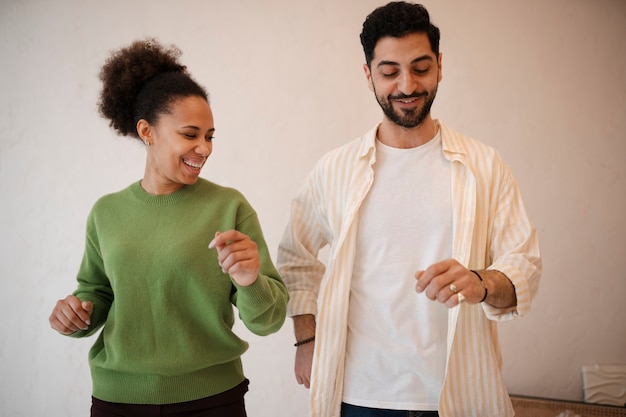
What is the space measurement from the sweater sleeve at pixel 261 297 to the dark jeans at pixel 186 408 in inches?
7.4

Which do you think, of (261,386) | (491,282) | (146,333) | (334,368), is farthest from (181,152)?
(261,386)

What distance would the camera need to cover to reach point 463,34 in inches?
122

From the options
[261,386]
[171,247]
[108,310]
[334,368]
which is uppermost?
[171,247]

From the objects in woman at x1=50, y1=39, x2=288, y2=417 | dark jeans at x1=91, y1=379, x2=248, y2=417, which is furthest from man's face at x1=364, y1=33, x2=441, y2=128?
dark jeans at x1=91, y1=379, x2=248, y2=417

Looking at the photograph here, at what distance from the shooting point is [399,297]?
164 cm

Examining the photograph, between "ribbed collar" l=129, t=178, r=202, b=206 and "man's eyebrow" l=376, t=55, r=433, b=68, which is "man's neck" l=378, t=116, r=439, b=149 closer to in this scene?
"man's eyebrow" l=376, t=55, r=433, b=68

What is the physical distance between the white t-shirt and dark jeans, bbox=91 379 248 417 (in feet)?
0.94

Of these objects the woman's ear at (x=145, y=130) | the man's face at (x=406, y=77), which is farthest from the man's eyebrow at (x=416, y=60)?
the woman's ear at (x=145, y=130)

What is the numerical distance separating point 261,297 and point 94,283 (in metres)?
0.53

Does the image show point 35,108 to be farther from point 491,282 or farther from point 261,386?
point 491,282

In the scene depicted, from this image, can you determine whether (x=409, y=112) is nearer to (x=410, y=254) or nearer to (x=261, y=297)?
(x=410, y=254)

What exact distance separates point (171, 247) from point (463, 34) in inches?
79.4

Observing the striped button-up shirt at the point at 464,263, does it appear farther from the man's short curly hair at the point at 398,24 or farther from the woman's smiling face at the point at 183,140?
the woman's smiling face at the point at 183,140

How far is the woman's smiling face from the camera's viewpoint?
1.68 meters
